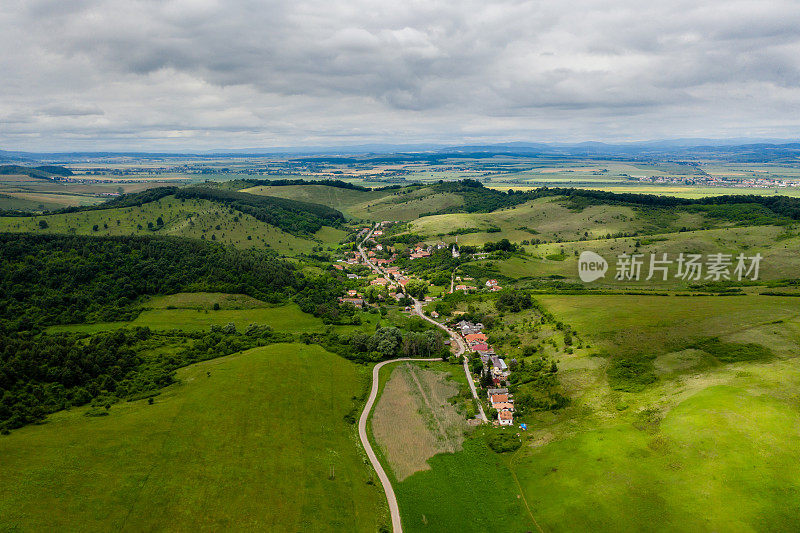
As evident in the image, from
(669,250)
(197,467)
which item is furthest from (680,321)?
(197,467)

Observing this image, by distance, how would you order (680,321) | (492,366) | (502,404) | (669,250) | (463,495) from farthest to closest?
(669,250) < (492,366) < (680,321) < (502,404) < (463,495)

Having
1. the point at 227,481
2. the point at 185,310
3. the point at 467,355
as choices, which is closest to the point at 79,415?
the point at 227,481

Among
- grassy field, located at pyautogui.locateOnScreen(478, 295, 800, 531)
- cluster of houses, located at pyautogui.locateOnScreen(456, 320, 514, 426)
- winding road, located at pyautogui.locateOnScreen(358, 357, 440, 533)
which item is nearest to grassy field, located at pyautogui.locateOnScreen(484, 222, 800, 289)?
cluster of houses, located at pyautogui.locateOnScreen(456, 320, 514, 426)

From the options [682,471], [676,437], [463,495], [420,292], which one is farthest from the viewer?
[420,292]

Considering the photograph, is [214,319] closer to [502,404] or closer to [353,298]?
[353,298]

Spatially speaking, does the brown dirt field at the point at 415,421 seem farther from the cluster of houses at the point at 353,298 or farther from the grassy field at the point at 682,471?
the cluster of houses at the point at 353,298

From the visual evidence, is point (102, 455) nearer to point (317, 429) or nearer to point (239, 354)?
point (317, 429)
